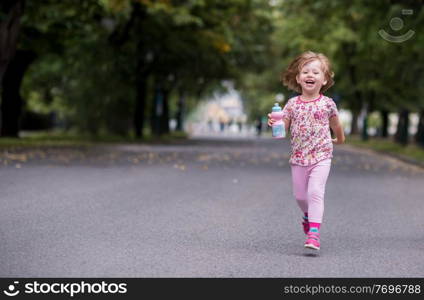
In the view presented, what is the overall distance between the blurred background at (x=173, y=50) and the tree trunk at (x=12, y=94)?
0.04 m

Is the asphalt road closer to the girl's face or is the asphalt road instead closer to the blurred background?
the girl's face

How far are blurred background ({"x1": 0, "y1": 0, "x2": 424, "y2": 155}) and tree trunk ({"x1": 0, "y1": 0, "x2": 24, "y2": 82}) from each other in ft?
0.09

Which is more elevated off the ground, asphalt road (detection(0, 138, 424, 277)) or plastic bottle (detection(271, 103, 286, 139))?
plastic bottle (detection(271, 103, 286, 139))

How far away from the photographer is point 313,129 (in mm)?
6566

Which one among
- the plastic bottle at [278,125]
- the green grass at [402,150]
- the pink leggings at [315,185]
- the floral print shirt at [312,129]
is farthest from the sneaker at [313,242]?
the green grass at [402,150]

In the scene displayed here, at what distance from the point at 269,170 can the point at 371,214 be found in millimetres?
8158

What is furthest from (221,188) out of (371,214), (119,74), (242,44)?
(242,44)

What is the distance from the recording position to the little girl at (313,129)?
6.55 metres

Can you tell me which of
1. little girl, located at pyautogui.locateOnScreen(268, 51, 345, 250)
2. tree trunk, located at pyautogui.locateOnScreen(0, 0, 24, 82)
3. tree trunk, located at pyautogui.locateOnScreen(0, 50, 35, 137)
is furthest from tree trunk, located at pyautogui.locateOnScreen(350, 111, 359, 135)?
little girl, located at pyautogui.locateOnScreen(268, 51, 345, 250)

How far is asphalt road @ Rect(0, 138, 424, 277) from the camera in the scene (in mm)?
5945

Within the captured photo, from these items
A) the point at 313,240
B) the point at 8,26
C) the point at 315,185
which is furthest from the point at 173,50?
the point at 313,240

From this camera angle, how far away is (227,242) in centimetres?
719

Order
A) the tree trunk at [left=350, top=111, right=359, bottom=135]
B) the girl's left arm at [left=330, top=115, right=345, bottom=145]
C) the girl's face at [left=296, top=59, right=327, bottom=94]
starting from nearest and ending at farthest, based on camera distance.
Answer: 1. the girl's face at [left=296, top=59, right=327, bottom=94]
2. the girl's left arm at [left=330, top=115, right=345, bottom=145]
3. the tree trunk at [left=350, top=111, right=359, bottom=135]

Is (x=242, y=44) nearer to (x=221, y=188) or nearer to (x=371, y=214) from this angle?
(x=221, y=188)
